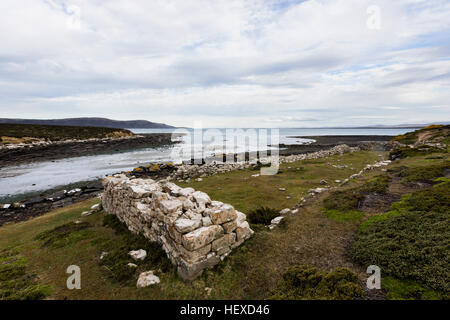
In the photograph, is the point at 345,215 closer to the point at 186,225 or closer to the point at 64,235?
the point at 186,225

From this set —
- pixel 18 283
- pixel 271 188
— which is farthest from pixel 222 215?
pixel 271 188

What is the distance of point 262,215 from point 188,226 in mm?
5608

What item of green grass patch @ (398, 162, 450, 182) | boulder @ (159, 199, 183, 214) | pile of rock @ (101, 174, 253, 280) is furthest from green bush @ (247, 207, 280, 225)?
green grass patch @ (398, 162, 450, 182)

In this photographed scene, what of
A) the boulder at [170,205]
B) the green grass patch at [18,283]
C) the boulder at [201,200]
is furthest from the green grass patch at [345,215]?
the green grass patch at [18,283]

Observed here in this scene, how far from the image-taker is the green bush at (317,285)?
5.02 metres

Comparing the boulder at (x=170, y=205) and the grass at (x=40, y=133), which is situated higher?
the grass at (x=40, y=133)

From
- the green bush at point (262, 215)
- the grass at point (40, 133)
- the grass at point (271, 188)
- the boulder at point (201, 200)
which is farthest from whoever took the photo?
the grass at point (40, 133)

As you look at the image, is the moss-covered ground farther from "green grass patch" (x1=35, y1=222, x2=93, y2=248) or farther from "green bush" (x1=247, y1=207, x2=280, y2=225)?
"green bush" (x1=247, y1=207, x2=280, y2=225)

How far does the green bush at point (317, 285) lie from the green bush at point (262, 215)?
429 cm

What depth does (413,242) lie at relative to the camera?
6.42m

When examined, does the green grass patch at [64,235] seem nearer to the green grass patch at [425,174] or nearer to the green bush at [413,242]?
the green bush at [413,242]

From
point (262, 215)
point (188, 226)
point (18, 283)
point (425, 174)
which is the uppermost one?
point (425, 174)

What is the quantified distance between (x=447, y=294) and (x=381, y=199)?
7495 mm

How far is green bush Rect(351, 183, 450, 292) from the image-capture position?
5152mm
